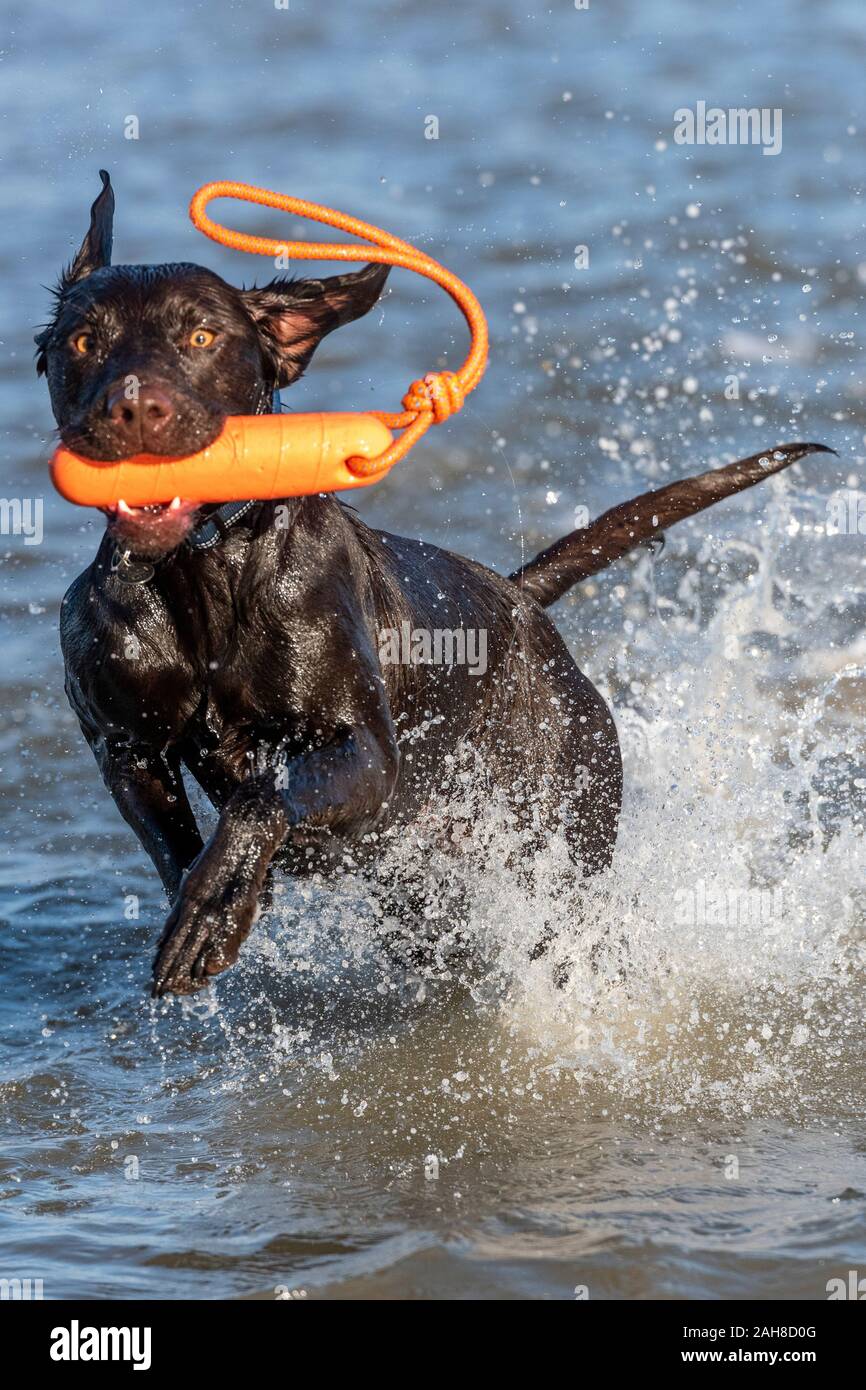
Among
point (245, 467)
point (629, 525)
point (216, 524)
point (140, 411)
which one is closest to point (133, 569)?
point (216, 524)

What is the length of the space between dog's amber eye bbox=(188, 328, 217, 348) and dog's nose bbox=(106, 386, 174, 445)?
8.6 inches

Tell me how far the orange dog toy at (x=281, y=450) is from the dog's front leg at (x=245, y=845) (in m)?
0.63

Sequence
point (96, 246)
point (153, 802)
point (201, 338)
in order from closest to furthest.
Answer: point (201, 338), point (96, 246), point (153, 802)

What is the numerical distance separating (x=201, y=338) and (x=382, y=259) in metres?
0.45

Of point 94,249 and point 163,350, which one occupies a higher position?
point 94,249

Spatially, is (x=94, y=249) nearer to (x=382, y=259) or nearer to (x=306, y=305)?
(x=306, y=305)

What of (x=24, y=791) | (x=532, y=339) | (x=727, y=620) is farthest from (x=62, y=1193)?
(x=532, y=339)

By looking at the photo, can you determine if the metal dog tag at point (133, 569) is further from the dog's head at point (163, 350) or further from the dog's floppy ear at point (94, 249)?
the dog's floppy ear at point (94, 249)

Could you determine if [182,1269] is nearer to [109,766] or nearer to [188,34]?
[109,766]

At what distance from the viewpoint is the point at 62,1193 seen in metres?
4.08

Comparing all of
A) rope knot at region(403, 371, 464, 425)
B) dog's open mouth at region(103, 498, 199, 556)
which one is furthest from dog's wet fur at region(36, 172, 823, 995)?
rope knot at region(403, 371, 464, 425)

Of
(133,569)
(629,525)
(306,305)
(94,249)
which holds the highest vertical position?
(94,249)

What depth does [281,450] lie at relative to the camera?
381cm

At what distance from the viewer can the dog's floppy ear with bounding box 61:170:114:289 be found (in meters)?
4.10
